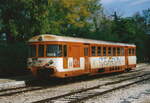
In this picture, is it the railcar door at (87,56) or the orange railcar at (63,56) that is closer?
the orange railcar at (63,56)

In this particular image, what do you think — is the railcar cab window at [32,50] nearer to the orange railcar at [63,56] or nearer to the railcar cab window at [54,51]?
the orange railcar at [63,56]

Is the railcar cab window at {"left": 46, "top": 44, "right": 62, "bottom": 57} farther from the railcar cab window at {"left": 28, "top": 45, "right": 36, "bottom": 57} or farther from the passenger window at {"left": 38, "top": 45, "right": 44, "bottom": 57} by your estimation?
the railcar cab window at {"left": 28, "top": 45, "right": 36, "bottom": 57}

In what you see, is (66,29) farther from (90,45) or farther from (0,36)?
(90,45)

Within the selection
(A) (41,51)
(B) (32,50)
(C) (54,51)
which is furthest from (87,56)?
(B) (32,50)

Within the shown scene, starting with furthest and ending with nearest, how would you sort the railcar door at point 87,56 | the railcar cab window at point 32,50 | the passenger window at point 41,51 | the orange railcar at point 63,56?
the railcar door at point 87,56 < the railcar cab window at point 32,50 < the passenger window at point 41,51 < the orange railcar at point 63,56

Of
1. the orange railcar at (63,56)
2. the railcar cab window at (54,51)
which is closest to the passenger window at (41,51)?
the orange railcar at (63,56)

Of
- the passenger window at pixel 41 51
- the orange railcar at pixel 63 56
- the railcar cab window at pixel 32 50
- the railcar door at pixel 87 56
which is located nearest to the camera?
the orange railcar at pixel 63 56

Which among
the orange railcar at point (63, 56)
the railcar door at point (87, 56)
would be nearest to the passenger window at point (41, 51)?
the orange railcar at point (63, 56)

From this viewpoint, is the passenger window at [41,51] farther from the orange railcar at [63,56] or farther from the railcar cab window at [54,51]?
the railcar cab window at [54,51]

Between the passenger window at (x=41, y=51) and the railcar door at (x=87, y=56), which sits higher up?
the passenger window at (x=41, y=51)

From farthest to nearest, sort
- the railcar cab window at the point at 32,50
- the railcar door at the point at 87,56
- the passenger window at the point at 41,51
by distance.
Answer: the railcar door at the point at 87,56 → the railcar cab window at the point at 32,50 → the passenger window at the point at 41,51

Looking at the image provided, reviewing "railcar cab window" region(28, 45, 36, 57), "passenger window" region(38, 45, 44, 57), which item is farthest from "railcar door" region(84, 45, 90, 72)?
"railcar cab window" region(28, 45, 36, 57)

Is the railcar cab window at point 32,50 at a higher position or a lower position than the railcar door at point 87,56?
higher

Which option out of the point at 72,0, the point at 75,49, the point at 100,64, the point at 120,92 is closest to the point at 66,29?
the point at 72,0
